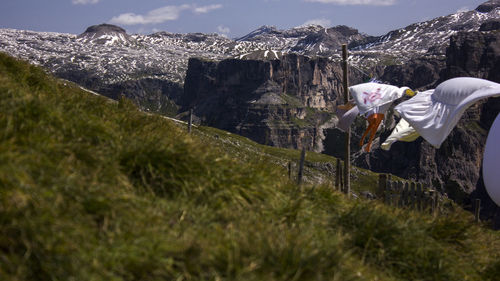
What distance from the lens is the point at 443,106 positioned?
14.0m

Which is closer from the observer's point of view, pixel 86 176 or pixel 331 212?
pixel 86 176

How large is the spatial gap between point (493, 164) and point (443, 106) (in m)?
3.01

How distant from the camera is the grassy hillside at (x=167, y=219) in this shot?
3.55 m

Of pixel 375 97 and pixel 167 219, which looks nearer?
pixel 167 219

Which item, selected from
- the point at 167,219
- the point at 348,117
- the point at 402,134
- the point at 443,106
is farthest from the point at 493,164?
the point at 167,219

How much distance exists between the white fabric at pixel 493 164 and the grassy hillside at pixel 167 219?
185 inches

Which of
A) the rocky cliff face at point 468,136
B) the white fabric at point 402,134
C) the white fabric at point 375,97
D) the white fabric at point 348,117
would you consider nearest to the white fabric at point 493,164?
the white fabric at point 375,97

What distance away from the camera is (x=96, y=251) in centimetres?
354

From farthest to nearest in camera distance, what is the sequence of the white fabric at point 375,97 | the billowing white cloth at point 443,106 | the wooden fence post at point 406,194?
1. the white fabric at point 375,97
2. the billowing white cloth at point 443,106
3. the wooden fence post at point 406,194

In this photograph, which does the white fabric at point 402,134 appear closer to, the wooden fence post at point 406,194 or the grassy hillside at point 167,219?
the wooden fence post at point 406,194

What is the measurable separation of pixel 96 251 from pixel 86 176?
1.20 metres

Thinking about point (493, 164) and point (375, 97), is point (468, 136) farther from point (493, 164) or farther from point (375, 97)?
point (493, 164)

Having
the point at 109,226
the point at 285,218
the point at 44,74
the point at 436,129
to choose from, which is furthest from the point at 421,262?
the point at 436,129

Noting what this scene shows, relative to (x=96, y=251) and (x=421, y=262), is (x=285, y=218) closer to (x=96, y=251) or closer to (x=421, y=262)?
(x=421, y=262)
